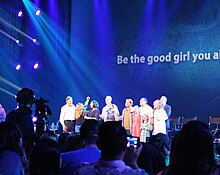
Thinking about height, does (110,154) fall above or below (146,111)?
below

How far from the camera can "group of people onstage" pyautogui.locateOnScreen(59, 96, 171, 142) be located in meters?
12.3

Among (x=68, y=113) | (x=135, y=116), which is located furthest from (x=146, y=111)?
(x=68, y=113)

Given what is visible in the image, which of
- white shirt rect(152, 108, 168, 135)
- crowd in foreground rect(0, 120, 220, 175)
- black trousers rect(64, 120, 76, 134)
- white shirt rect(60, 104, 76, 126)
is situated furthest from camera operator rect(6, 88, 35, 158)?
white shirt rect(60, 104, 76, 126)

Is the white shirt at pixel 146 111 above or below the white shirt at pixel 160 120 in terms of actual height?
above

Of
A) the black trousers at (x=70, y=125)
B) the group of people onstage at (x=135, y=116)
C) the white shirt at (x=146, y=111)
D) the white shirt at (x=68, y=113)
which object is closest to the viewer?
the group of people onstage at (x=135, y=116)

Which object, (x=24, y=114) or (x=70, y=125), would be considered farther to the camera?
(x=70, y=125)

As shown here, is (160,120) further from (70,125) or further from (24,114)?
(24,114)

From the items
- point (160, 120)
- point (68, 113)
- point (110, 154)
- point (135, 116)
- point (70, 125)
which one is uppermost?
point (68, 113)

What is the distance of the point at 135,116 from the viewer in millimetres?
13188

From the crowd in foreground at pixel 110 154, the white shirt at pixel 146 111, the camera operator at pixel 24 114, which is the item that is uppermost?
the white shirt at pixel 146 111

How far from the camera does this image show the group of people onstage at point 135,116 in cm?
1234

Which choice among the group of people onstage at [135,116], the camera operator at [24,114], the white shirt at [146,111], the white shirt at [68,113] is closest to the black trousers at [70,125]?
the group of people onstage at [135,116]

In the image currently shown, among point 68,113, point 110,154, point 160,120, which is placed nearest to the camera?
point 110,154

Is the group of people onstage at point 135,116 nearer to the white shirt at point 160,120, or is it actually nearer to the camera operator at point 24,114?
the white shirt at point 160,120
